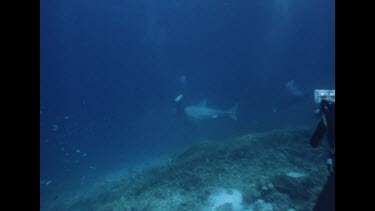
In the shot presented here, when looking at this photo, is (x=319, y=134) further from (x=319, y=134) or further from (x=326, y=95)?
(x=326, y=95)

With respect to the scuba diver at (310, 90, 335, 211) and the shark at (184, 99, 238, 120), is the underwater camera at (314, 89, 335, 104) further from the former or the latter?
the shark at (184, 99, 238, 120)

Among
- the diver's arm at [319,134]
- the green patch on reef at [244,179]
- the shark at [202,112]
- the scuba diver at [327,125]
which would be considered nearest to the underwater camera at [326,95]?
the scuba diver at [327,125]

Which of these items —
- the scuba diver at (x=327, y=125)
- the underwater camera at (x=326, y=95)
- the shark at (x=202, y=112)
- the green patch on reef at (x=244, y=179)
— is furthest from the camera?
the shark at (x=202, y=112)

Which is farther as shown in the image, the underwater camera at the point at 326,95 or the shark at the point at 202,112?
the shark at the point at 202,112

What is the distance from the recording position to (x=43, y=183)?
25609 mm

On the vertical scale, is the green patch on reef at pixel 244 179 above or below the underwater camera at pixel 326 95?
below

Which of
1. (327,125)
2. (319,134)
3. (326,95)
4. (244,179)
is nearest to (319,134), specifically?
(319,134)

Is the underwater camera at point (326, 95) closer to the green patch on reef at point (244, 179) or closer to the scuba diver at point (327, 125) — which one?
the scuba diver at point (327, 125)

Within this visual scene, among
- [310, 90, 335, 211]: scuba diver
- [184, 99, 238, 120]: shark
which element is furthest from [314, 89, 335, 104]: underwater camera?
[184, 99, 238, 120]: shark

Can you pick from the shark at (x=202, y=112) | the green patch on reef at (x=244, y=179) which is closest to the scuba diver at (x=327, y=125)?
the green patch on reef at (x=244, y=179)

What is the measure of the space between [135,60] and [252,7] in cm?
5093

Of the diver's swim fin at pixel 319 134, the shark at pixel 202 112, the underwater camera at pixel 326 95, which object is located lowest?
the shark at pixel 202 112

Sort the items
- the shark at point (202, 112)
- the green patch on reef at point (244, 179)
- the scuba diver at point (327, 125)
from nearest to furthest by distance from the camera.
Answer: the scuba diver at point (327, 125) < the green patch on reef at point (244, 179) < the shark at point (202, 112)
